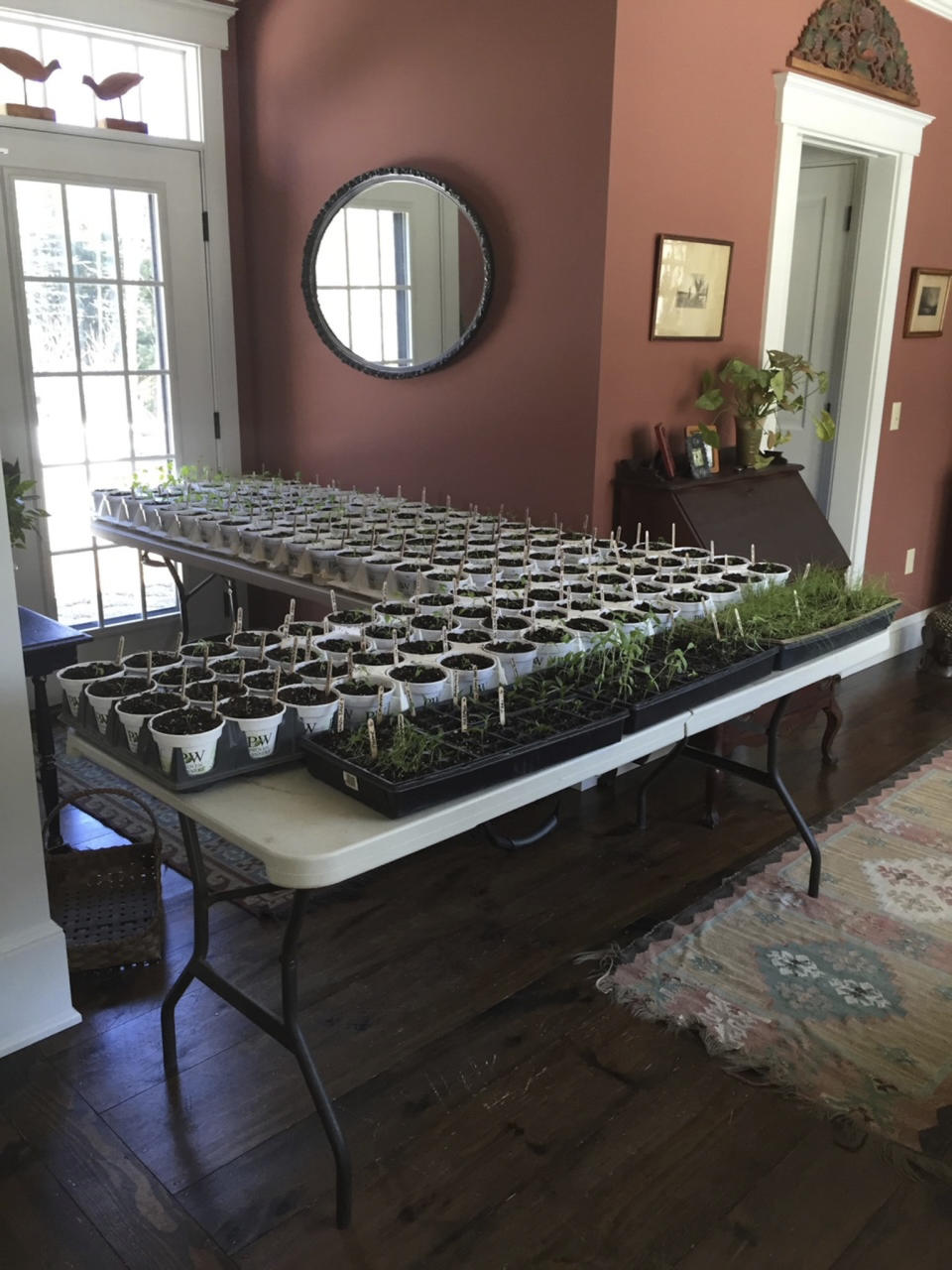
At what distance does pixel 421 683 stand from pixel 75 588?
9.73 ft

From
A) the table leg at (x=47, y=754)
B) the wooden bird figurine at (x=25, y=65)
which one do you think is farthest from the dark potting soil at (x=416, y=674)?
the wooden bird figurine at (x=25, y=65)

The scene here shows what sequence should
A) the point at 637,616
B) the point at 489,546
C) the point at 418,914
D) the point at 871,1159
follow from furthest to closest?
the point at 489,546 → the point at 418,914 → the point at 637,616 → the point at 871,1159

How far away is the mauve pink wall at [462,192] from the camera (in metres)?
3.29

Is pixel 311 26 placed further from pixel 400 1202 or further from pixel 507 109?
pixel 400 1202

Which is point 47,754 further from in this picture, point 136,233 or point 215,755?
point 136,233

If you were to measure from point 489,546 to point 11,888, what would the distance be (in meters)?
1.60

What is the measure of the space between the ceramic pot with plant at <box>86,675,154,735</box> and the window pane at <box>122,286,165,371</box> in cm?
284

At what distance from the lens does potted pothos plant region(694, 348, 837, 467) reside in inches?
145

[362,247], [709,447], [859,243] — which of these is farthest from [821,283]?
[362,247]

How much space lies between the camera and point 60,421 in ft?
13.8

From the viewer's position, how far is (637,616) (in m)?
2.39

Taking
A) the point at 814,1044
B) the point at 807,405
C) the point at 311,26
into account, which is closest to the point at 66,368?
the point at 311,26

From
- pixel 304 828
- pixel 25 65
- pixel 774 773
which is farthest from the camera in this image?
pixel 25 65

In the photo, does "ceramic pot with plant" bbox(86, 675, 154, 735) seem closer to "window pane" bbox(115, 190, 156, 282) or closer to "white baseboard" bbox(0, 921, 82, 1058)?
"white baseboard" bbox(0, 921, 82, 1058)
